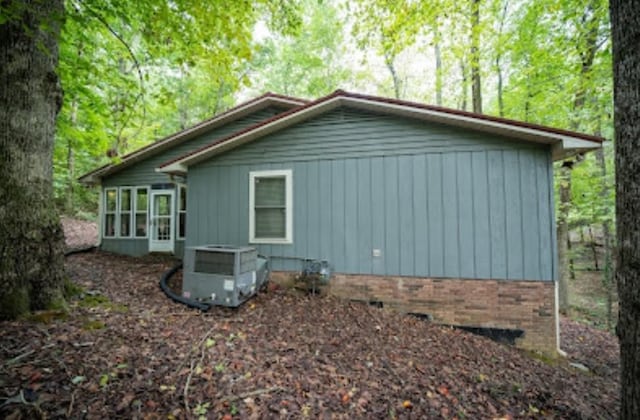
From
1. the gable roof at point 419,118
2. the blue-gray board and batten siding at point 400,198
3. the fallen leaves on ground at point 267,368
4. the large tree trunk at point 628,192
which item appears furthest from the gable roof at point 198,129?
the large tree trunk at point 628,192

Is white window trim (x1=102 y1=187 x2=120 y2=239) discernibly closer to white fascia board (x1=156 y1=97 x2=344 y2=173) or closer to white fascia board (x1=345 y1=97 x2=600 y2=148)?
white fascia board (x1=156 y1=97 x2=344 y2=173)

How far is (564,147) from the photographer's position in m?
4.11

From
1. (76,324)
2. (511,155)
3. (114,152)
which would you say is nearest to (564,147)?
(511,155)

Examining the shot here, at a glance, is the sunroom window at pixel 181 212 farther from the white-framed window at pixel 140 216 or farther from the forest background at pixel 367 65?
the forest background at pixel 367 65

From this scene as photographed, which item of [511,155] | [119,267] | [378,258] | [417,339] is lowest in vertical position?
[417,339]

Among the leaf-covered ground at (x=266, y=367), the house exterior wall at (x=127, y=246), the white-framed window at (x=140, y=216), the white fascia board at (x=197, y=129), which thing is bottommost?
the leaf-covered ground at (x=266, y=367)

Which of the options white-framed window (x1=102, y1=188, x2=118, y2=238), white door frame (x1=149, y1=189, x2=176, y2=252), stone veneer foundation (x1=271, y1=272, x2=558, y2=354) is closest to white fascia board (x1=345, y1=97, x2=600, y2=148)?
stone veneer foundation (x1=271, y1=272, x2=558, y2=354)

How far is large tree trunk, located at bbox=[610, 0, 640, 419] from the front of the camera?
166 centimetres

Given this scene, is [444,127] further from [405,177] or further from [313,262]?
[313,262]

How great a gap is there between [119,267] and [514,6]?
14.9 meters

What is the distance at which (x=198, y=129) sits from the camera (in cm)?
859

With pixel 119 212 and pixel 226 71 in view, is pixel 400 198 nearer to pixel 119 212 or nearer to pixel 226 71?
pixel 226 71

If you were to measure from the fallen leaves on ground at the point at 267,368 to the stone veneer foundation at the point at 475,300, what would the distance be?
1.03 feet

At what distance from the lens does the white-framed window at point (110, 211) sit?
960cm
